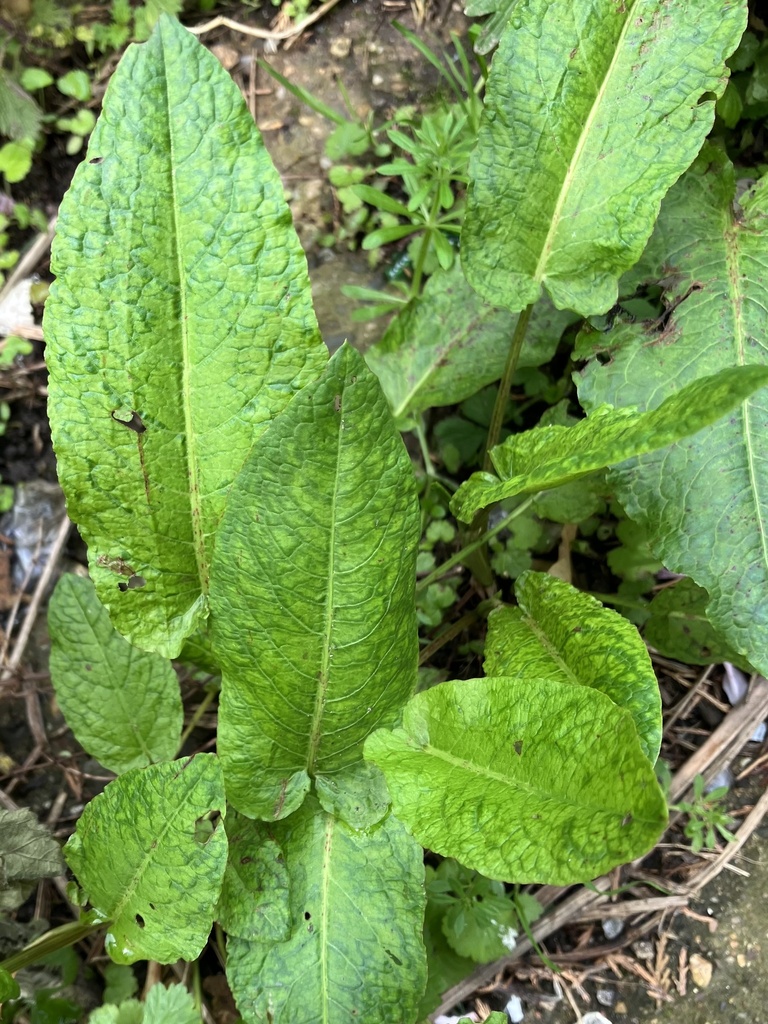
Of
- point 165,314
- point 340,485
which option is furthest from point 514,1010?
point 165,314

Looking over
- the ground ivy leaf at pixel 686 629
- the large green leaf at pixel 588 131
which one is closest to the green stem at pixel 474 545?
the ground ivy leaf at pixel 686 629

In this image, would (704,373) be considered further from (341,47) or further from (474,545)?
(341,47)

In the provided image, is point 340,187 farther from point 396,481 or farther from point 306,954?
point 306,954

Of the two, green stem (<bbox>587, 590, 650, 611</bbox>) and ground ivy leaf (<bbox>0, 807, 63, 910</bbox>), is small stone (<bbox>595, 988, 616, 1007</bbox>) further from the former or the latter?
ground ivy leaf (<bbox>0, 807, 63, 910</bbox>)

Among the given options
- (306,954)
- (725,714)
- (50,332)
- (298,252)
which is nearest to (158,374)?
(50,332)

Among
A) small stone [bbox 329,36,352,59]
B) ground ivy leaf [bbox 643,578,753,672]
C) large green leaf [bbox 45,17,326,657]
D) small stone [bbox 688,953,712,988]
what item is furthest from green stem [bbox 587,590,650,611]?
small stone [bbox 329,36,352,59]


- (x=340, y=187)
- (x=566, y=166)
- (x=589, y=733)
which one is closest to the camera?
(x=589, y=733)
